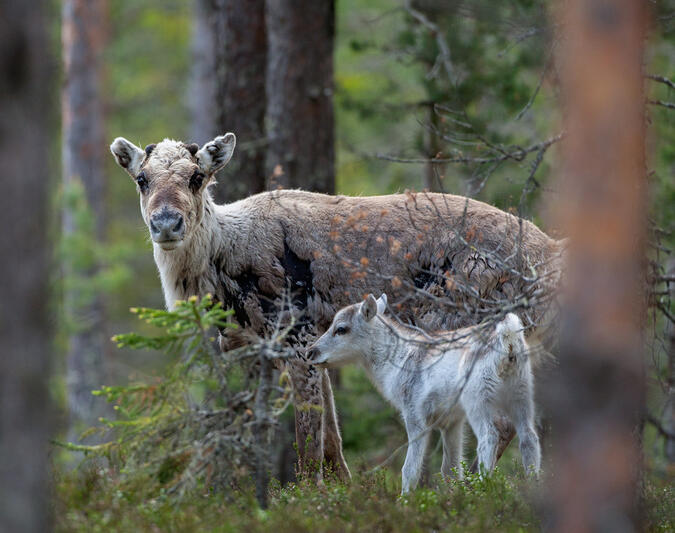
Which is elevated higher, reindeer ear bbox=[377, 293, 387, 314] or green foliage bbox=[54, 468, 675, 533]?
reindeer ear bbox=[377, 293, 387, 314]

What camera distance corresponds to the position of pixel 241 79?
595 inches

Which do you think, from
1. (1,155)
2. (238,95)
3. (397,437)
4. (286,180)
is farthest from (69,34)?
(1,155)

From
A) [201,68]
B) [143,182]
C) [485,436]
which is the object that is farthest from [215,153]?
[201,68]

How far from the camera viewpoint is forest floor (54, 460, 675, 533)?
6059 millimetres

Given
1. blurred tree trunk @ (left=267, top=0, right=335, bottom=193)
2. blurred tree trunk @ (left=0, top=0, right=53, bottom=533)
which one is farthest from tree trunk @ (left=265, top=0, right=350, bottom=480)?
blurred tree trunk @ (left=0, top=0, right=53, bottom=533)

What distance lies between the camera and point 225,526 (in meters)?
5.93

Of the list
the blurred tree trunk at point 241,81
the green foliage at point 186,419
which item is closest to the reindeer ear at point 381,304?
the green foliage at point 186,419

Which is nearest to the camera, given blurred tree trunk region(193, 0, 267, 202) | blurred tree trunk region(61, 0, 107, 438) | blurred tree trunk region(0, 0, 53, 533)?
blurred tree trunk region(0, 0, 53, 533)

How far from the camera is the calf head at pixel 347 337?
9.13 m

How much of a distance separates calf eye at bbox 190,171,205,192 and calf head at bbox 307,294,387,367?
81.5 inches

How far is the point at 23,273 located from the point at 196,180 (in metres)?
5.22

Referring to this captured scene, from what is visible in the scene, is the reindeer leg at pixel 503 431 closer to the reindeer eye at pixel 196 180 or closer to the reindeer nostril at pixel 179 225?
the reindeer nostril at pixel 179 225

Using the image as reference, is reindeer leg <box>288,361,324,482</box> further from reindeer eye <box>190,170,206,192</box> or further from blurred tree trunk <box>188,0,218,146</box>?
blurred tree trunk <box>188,0,218,146</box>

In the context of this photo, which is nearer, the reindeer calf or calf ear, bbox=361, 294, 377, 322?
the reindeer calf
